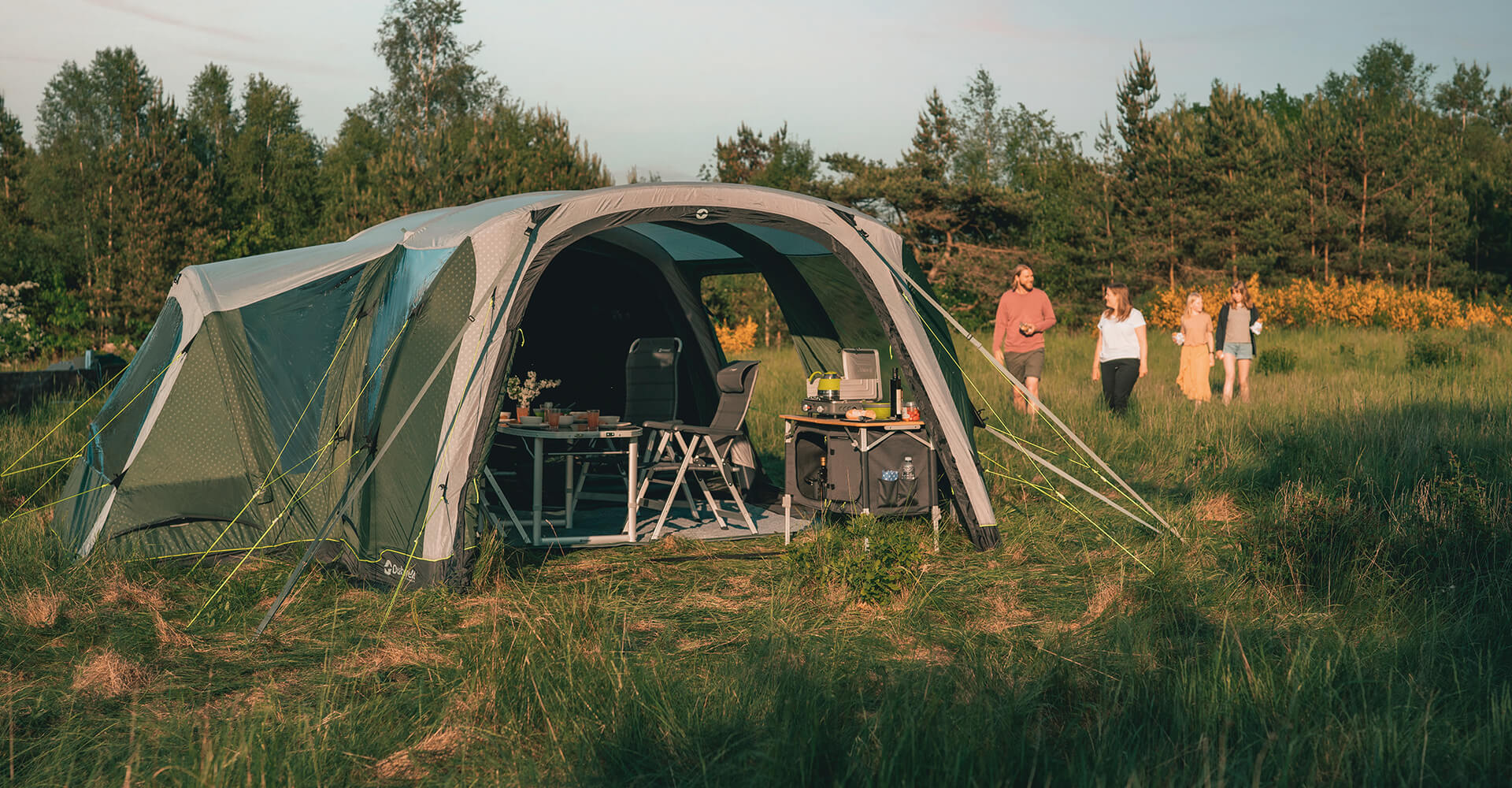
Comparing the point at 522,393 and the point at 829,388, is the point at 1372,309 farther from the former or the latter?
the point at 522,393

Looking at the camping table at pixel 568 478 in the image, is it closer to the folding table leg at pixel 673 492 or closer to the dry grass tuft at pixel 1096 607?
the folding table leg at pixel 673 492

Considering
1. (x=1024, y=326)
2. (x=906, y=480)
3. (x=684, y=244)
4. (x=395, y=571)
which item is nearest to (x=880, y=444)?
(x=906, y=480)

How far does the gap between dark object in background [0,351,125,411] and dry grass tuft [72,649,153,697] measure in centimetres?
648

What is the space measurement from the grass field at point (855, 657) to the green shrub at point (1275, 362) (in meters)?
6.79

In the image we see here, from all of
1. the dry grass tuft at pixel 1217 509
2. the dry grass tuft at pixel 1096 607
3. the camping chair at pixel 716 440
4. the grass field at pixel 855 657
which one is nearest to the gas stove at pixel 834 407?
the camping chair at pixel 716 440

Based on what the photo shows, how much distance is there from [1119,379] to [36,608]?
24.7 feet

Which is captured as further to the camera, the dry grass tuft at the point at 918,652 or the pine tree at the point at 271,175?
the pine tree at the point at 271,175

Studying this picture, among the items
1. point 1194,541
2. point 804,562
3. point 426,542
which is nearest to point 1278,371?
point 1194,541

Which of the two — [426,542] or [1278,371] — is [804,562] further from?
[1278,371]

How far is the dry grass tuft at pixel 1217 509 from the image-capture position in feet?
18.9

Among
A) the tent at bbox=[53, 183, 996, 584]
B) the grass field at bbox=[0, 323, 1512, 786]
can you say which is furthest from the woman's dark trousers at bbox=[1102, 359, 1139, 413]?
the tent at bbox=[53, 183, 996, 584]

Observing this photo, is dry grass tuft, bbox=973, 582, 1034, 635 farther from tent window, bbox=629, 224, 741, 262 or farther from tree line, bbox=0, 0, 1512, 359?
tree line, bbox=0, 0, 1512, 359

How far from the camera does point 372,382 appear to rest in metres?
5.05

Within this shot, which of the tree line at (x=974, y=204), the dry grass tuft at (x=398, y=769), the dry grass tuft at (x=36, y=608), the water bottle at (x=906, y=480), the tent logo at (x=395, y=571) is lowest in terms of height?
the dry grass tuft at (x=398, y=769)
